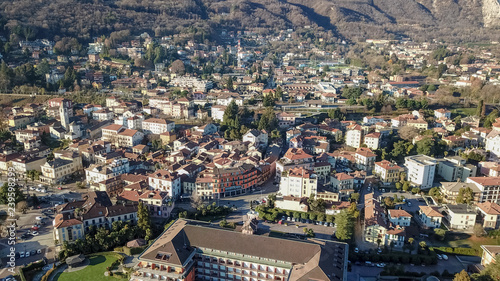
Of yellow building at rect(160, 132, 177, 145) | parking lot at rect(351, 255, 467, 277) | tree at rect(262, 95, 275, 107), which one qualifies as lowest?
parking lot at rect(351, 255, 467, 277)

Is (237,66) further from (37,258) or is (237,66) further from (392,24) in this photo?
(392,24)

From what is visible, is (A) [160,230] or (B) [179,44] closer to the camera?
(A) [160,230]

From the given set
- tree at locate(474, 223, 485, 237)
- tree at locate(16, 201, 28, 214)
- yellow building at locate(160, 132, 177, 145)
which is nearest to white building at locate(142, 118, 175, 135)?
yellow building at locate(160, 132, 177, 145)

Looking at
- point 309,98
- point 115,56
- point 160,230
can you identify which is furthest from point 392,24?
point 160,230

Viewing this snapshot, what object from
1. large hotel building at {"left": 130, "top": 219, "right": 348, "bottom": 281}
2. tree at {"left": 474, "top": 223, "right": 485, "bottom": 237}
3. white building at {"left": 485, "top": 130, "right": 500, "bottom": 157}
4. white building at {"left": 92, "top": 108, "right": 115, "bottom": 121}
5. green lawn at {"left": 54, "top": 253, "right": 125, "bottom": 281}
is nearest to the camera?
large hotel building at {"left": 130, "top": 219, "right": 348, "bottom": 281}

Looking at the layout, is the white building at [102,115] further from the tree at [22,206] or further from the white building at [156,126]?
the tree at [22,206]

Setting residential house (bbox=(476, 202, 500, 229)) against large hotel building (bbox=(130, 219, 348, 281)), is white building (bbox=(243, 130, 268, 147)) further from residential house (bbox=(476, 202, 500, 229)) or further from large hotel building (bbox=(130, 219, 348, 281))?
residential house (bbox=(476, 202, 500, 229))

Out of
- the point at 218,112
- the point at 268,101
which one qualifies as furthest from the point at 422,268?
the point at 268,101

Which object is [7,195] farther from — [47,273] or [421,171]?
[421,171]
